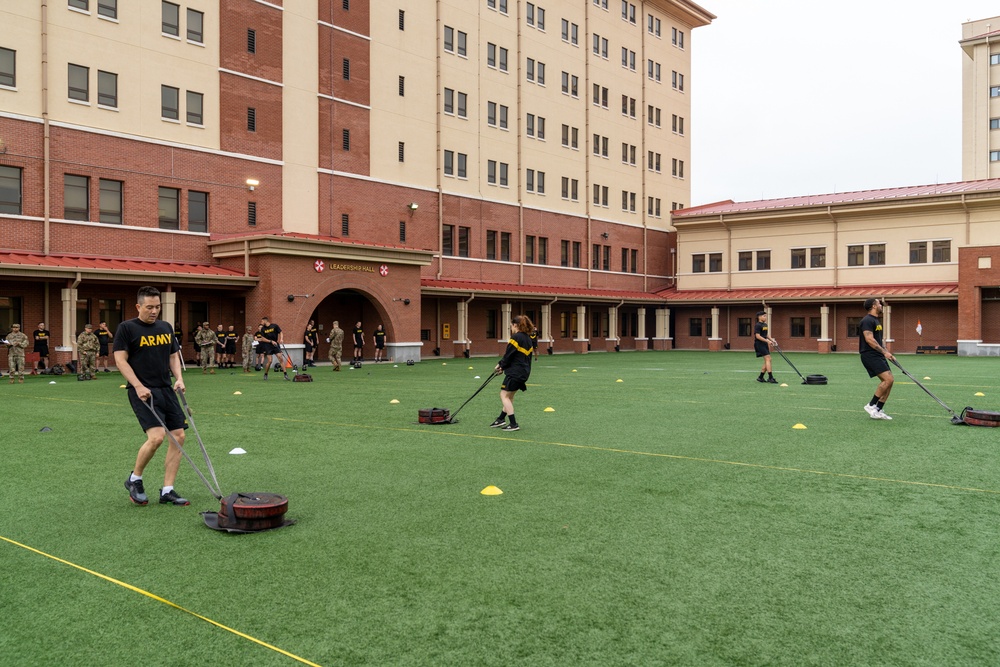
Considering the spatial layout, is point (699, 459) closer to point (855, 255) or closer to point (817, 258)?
point (855, 255)

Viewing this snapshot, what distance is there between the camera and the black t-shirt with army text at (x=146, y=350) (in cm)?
740

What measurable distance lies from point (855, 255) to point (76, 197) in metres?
45.2

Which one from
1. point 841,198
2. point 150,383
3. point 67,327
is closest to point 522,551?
point 150,383

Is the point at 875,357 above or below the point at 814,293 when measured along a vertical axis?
below

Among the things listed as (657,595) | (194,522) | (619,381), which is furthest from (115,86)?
(657,595)

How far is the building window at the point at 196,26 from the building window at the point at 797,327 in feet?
131

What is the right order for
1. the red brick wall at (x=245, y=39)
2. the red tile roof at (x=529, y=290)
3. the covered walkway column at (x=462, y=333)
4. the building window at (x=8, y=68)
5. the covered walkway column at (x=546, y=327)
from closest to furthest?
the building window at (x=8, y=68) → the red brick wall at (x=245, y=39) → the red tile roof at (x=529, y=290) → the covered walkway column at (x=462, y=333) → the covered walkway column at (x=546, y=327)

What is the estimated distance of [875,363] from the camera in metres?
13.6

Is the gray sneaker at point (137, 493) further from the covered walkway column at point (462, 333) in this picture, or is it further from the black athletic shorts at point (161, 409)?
the covered walkway column at point (462, 333)

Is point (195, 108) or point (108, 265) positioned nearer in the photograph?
point (108, 265)

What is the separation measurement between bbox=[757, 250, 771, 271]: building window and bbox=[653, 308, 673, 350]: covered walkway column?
7333 mm

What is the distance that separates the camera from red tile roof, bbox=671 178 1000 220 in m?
48.6

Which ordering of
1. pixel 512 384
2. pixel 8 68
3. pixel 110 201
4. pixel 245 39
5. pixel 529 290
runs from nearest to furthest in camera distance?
pixel 512 384 → pixel 8 68 → pixel 110 201 → pixel 245 39 → pixel 529 290

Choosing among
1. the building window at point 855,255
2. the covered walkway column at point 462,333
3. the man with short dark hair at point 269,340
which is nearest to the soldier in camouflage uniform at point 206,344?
the man with short dark hair at point 269,340
